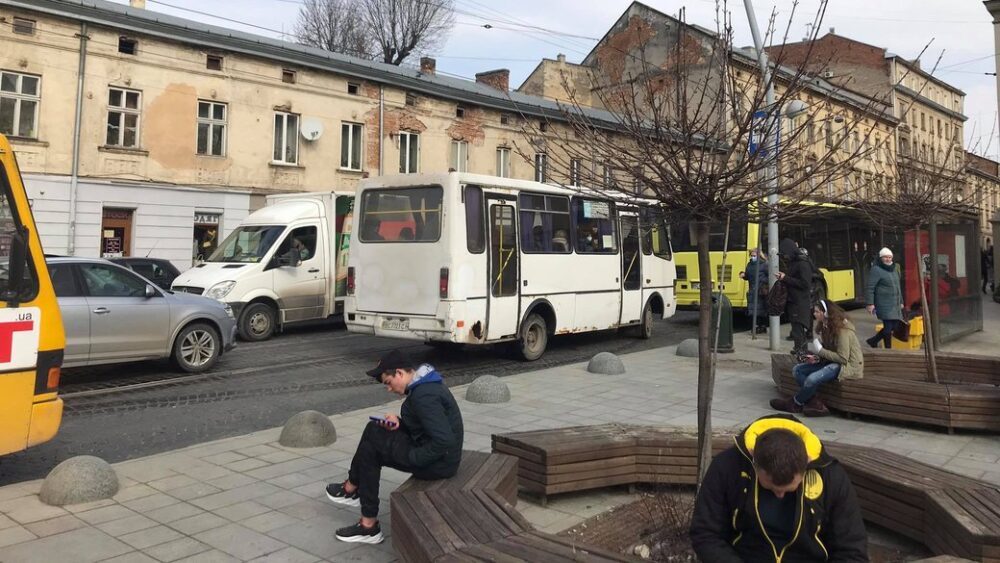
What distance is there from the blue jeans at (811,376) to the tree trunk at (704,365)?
3.46 meters

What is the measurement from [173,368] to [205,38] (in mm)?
16538

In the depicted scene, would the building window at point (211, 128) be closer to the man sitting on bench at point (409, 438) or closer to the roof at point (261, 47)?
the roof at point (261, 47)

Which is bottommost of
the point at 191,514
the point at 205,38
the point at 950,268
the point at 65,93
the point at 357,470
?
the point at 191,514

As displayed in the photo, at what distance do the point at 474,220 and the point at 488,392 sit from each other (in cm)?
355

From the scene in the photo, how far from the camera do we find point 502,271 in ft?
38.4

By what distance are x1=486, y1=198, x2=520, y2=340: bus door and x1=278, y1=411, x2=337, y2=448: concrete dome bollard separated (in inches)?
190

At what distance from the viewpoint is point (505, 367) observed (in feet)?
39.2

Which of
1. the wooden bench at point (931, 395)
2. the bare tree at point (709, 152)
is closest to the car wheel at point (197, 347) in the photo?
the bare tree at point (709, 152)

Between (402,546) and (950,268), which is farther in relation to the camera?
(950,268)

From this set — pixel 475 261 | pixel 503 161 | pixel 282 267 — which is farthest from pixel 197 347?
pixel 503 161

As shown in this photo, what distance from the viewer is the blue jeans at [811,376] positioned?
7543 mm

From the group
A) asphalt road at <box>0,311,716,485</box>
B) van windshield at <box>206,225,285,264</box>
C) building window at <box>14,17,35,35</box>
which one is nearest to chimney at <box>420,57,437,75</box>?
building window at <box>14,17,35,35</box>

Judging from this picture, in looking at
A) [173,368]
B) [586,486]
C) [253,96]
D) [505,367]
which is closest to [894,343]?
[505,367]

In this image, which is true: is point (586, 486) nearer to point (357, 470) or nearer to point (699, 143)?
point (357, 470)
